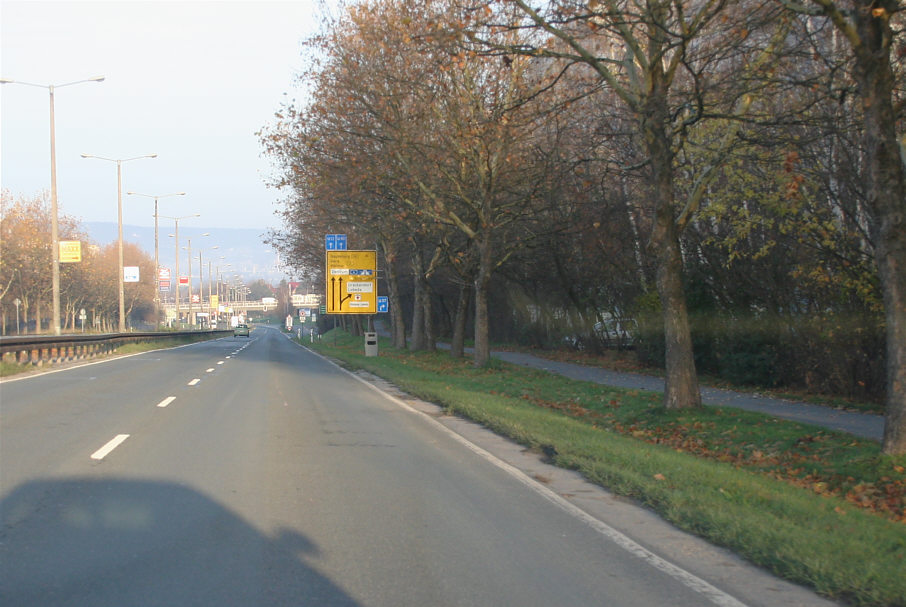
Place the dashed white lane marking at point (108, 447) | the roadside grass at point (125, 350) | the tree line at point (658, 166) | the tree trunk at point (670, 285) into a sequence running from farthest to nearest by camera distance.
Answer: the roadside grass at point (125, 350) < the tree trunk at point (670, 285) < the tree line at point (658, 166) < the dashed white lane marking at point (108, 447)

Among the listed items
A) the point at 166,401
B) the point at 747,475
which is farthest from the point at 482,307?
the point at 747,475

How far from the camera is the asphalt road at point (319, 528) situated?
5469mm

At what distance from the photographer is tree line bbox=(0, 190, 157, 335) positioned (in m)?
70.6

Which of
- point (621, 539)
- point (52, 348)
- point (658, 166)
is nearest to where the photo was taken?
point (621, 539)

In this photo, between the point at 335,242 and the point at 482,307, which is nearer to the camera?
the point at 482,307

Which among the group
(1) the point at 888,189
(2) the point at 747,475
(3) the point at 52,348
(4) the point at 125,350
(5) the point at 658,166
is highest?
(5) the point at 658,166

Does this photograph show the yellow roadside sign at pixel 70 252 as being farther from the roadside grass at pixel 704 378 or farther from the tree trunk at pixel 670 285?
the tree trunk at pixel 670 285

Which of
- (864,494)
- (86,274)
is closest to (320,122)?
(864,494)

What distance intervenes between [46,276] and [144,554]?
257 feet

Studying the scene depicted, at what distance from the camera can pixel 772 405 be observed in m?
16.7

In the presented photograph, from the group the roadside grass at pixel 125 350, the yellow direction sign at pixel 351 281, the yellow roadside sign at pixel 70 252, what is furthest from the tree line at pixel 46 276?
the yellow direction sign at pixel 351 281

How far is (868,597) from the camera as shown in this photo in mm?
5301

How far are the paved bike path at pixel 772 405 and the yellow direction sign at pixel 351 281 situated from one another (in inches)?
507

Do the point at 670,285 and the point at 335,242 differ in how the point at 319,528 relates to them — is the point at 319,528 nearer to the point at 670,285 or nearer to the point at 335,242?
the point at 670,285
